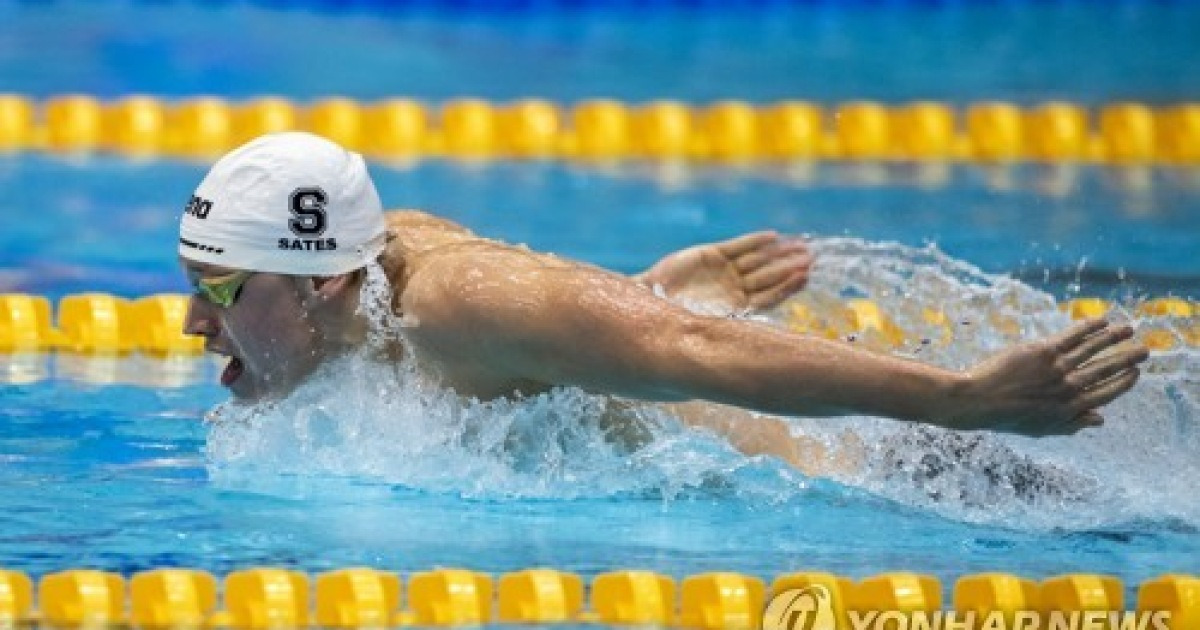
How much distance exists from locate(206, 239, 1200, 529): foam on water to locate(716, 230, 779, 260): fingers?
0.66 m

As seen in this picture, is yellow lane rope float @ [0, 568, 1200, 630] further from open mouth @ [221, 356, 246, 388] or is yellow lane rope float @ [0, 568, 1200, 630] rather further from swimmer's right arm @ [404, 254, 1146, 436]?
open mouth @ [221, 356, 246, 388]

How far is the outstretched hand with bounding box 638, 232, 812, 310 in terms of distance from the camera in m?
4.50

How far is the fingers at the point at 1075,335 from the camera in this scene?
3.22 m

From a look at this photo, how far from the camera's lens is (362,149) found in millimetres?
7785

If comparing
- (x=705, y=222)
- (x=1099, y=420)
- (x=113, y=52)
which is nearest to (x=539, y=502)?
(x=1099, y=420)

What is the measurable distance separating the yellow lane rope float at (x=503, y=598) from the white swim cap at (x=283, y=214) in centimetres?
64

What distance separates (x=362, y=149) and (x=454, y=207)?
3.23 feet

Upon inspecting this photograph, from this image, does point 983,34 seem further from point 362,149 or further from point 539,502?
point 539,502

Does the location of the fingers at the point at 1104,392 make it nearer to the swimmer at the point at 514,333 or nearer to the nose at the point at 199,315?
the swimmer at the point at 514,333

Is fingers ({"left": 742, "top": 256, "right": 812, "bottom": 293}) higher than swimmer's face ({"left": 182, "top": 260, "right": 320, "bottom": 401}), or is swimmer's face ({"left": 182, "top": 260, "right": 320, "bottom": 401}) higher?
fingers ({"left": 742, "top": 256, "right": 812, "bottom": 293})

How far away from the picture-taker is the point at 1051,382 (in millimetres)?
3227
